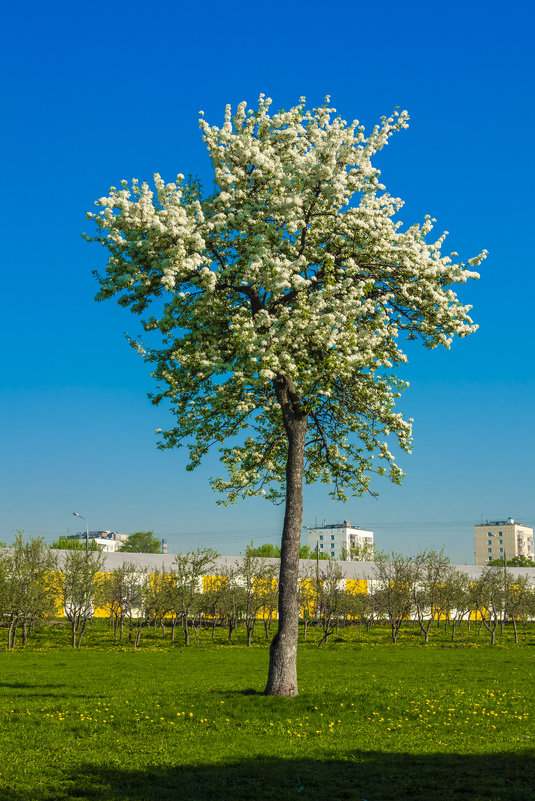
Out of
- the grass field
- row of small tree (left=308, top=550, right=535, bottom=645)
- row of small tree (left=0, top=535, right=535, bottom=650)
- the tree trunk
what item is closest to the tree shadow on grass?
the grass field

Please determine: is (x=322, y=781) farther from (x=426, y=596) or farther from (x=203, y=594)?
(x=426, y=596)

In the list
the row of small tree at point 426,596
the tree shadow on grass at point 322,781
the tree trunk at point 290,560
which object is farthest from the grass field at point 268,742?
the row of small tree at point 426,596

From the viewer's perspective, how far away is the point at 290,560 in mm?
18938

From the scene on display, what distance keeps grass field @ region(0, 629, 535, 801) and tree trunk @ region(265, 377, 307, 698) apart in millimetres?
840

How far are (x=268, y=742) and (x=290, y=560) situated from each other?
583 cm

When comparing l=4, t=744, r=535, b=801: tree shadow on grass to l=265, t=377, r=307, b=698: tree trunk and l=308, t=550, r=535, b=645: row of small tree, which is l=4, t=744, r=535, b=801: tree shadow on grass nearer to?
l=265, t=377, r=307, b=698: tree trunk

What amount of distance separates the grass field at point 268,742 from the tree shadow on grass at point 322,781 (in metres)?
0.03

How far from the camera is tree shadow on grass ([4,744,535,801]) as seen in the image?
400 inches

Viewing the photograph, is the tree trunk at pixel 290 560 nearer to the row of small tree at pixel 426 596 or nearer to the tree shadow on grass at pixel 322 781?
the tree shadow on grass at pixel 322 781

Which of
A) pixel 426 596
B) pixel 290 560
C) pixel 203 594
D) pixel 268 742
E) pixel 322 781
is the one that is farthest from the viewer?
pixel 426 596

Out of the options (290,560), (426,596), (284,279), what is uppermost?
(284,279)

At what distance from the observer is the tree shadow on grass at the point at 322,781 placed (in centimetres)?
1016

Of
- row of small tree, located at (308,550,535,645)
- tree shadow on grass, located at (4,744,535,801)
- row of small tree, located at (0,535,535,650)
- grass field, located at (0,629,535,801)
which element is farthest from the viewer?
row of small tree, located at (308,550,535,645)

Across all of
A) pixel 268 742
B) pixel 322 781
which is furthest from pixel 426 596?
pixel 322 781
